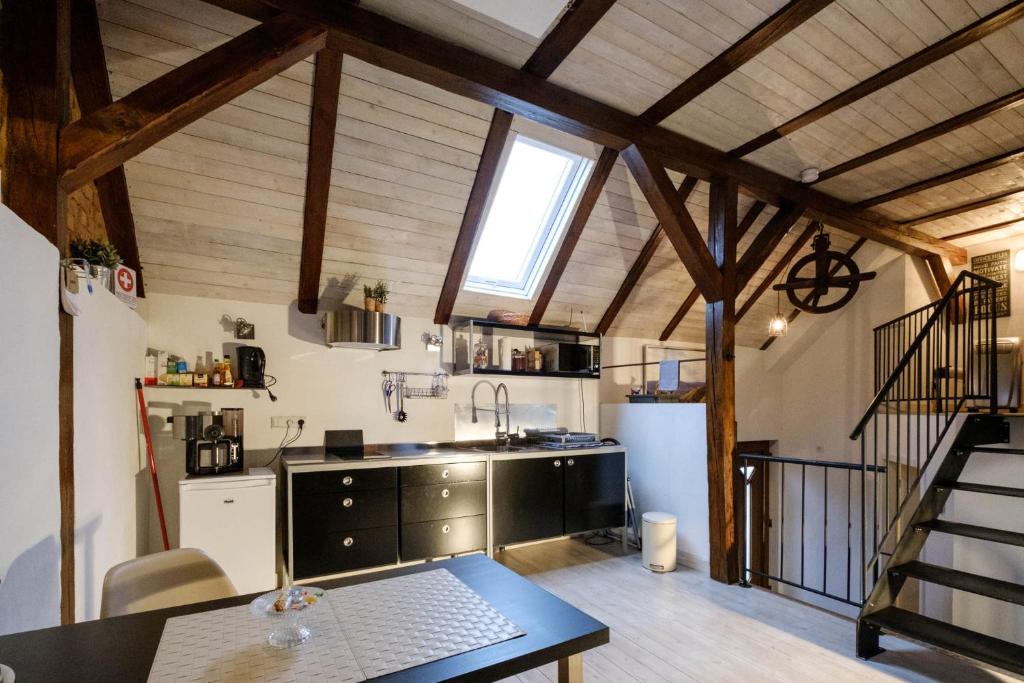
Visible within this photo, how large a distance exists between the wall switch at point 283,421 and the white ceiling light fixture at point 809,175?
4.59 m

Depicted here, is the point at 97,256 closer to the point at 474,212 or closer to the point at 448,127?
the point at 448,127

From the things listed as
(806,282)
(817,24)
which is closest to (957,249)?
(806,282)

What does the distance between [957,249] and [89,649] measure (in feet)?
26.8

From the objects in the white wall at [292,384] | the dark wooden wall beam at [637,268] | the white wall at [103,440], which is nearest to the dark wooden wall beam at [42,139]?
the white wall at [103,440]

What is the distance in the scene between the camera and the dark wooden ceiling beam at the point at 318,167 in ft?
9.73

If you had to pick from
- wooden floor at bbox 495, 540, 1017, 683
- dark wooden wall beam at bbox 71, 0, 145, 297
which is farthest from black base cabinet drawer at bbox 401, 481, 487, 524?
dark wooden wall beam at bbox 71, 0, 145, 297

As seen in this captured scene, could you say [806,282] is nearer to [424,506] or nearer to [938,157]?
[938,157]

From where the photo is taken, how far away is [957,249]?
614 cm

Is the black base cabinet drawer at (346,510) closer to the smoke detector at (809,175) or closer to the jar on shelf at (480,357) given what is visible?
the jar on shelf at (480,357)

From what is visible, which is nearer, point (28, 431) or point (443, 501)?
point (28, 431)

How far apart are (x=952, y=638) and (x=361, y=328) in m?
3.89

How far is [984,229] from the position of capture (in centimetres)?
564

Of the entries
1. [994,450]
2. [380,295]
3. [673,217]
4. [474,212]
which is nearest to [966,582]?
[994,450]

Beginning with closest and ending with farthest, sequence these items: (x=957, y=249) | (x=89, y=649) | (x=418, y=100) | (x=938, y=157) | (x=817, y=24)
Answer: (x=89, y=649) < (x=817, y=24) < (x=418, y=100) < (x=938, y=157) < (x=957, y=249)
